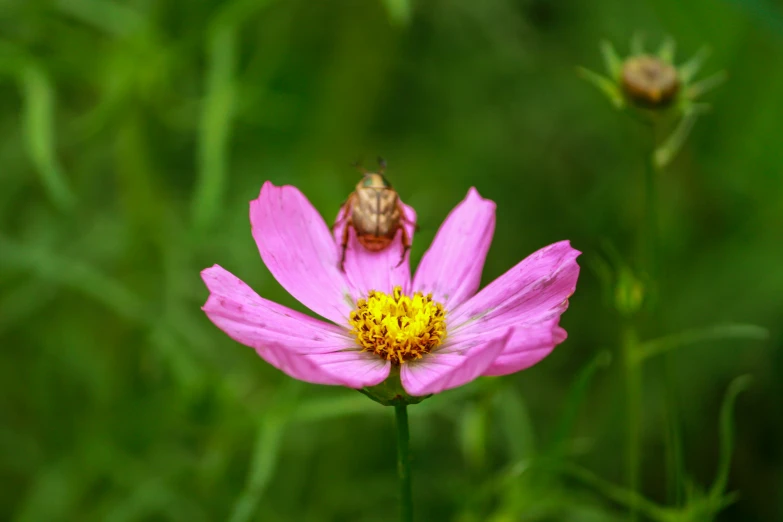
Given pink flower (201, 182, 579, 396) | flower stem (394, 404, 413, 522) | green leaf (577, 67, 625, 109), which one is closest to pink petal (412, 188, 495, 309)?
pink flower (201, 182, 579, 396)

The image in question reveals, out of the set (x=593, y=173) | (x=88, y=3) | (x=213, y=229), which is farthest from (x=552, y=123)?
(x=88, y=3)

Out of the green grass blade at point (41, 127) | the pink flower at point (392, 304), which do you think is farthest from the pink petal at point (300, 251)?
the green grass blade at point (41, 127)

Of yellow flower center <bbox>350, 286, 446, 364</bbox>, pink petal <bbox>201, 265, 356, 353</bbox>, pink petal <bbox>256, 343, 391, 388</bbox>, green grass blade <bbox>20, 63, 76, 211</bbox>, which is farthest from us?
green grass blade <bbox>20, 63, 76, 211</bbox>

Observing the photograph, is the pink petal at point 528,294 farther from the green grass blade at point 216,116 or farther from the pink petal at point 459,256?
the green grass blade at point 216,116

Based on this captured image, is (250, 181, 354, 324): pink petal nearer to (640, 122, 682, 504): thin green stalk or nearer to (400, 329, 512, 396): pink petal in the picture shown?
(400, 329, 512, 396): pink petal

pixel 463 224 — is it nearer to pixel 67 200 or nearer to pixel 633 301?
pixel 633 301

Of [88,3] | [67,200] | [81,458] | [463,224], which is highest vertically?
[88,3]

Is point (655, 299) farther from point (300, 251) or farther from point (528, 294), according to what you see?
point (300, 251)
